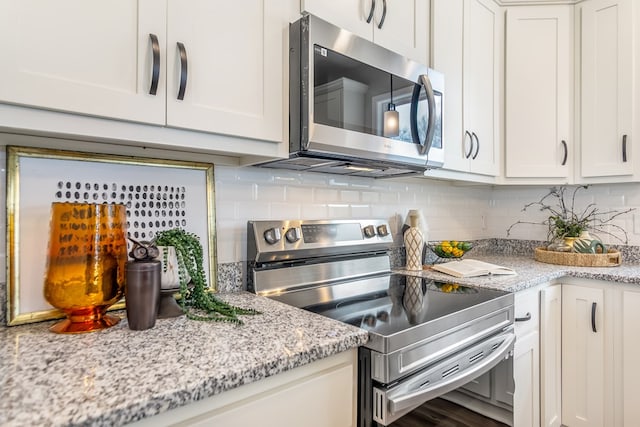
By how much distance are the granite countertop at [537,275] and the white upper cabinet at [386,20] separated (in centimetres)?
98

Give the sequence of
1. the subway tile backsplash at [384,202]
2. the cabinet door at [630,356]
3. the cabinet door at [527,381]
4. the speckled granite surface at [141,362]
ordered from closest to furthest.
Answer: the speckled granite surface at [141,362]
the subway tile backsplash at [384,202]
the cabinet door at [527,381]
the cabinet door at [630,356]

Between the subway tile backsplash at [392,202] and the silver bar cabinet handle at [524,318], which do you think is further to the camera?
the silver bar cabinet handle at [524,318]

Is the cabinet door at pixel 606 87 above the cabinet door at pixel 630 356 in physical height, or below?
above

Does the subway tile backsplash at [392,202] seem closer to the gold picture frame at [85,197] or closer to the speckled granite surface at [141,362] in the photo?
the gold picture frame at [85,197]

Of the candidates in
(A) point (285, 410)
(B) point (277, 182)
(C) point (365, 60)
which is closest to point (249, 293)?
(B) point (277, 182)

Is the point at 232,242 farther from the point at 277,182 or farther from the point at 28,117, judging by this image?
the point at 28,117

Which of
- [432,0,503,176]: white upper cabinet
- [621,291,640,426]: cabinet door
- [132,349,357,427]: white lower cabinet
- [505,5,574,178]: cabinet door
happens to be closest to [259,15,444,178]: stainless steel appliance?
[432,0,503,176]: white upper cabinet

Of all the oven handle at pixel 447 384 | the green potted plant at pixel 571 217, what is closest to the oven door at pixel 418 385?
the oven handle at pixel 447 384

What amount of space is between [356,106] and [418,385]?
0.89m

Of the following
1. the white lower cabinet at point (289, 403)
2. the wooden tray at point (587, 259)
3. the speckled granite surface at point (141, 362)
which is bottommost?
the white lower cabinet at point (289, 403)

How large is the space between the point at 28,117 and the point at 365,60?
986 millimetres

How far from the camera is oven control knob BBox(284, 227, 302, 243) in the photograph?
1.41 meters

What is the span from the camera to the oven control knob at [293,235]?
55.3 inches

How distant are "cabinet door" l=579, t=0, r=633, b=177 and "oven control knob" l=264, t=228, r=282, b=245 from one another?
184cm
